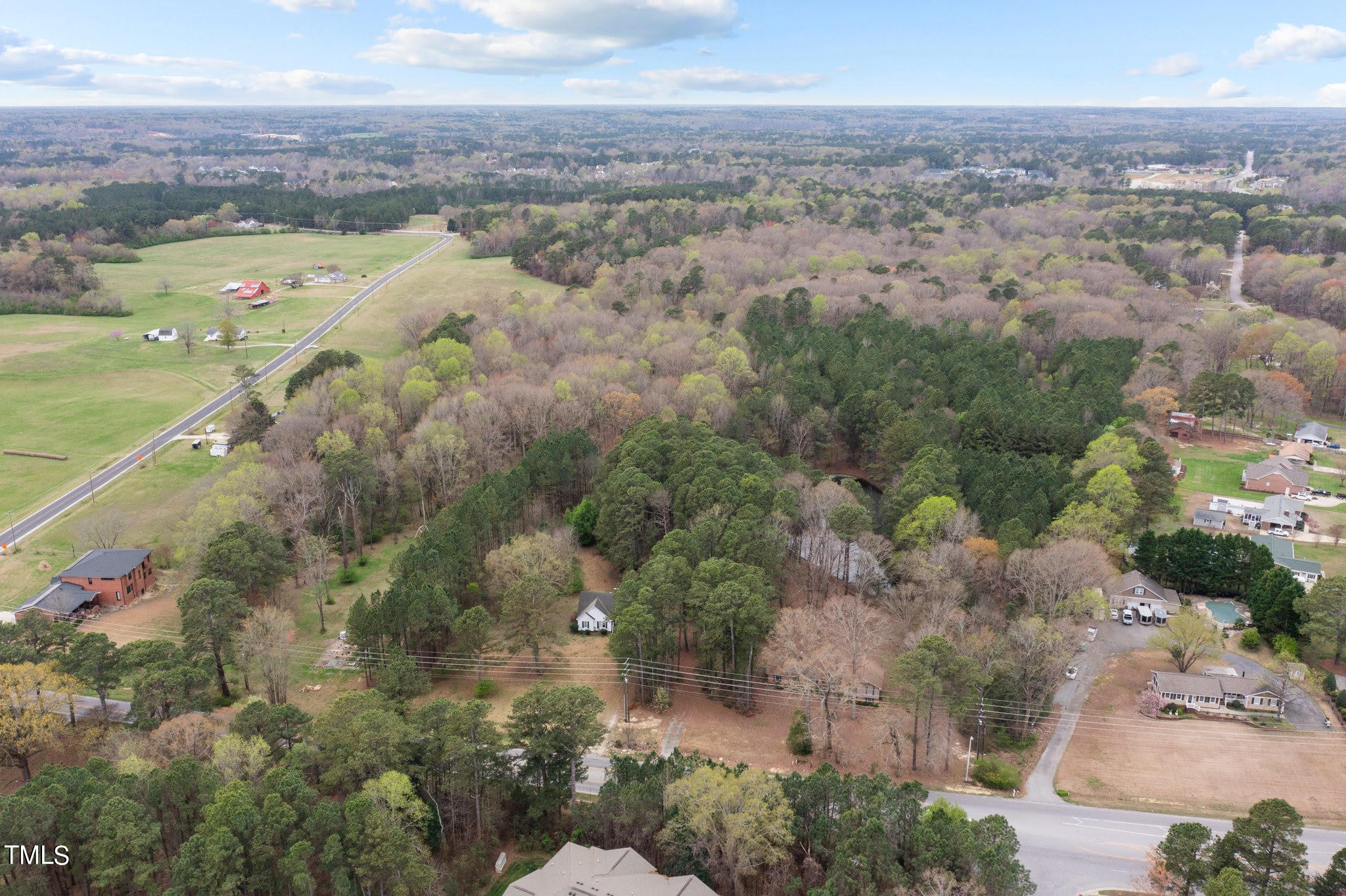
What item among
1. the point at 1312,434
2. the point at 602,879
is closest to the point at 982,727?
the point at 602,879

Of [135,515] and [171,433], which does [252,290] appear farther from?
[135,515]

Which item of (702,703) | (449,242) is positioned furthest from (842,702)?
(449,242)

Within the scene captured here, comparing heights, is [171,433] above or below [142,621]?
above

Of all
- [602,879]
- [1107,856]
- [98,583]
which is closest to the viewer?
[602,879]

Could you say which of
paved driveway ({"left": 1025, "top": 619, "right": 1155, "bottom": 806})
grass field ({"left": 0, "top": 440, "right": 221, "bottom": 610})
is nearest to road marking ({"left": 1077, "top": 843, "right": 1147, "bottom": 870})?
paved driveway ({"left": 1025, "top": 619, "right": 1155, "bottom": 806})

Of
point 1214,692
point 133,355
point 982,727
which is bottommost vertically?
point 982,727

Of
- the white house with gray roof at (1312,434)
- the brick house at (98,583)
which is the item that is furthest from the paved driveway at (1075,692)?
the brick house at (98,583)

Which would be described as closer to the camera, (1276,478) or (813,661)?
(813,661)

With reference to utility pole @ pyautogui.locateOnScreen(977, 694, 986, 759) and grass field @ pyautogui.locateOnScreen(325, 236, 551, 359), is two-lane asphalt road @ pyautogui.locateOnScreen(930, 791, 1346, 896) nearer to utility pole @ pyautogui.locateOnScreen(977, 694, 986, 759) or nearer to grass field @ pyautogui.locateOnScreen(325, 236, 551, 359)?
utility pole @ pyautogui.locateOnScreen(977, 694, 986, 759)
